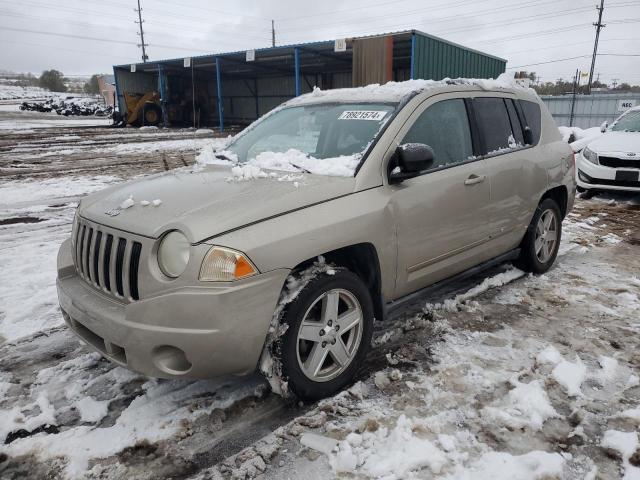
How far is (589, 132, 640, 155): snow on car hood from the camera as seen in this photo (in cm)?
804

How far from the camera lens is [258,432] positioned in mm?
2500

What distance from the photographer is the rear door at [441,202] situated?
3.09 metres

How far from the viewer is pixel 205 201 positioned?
8.50ft

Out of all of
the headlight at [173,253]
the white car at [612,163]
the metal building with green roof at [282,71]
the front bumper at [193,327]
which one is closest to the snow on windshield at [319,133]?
the headlight at [173,253]

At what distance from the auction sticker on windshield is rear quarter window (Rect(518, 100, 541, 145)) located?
1.93 m

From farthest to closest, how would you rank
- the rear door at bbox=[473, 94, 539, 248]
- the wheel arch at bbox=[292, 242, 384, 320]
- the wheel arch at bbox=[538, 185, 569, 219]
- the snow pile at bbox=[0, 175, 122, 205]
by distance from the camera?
1. the snow pile at bbox=[0, 175, 122, 205]
2. the wheel arch at bbox=[538, 185, 569, 219]
3. the rear door at bbox=[473, 94, 539, 248]
4. the wheel arch at bbox=[292, 242, 384, 320]

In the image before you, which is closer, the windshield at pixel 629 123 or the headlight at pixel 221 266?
the headlight at pixel 221 266

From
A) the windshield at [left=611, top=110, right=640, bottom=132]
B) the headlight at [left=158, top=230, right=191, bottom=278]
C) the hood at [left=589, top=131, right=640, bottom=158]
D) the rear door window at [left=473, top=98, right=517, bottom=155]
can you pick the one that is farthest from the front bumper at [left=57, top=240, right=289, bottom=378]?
the windshield at [left=611, top=110, right=640, bottom=132]

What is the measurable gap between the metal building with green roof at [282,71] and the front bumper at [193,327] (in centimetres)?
1483

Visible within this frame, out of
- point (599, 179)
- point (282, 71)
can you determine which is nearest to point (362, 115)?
point (599, 179)

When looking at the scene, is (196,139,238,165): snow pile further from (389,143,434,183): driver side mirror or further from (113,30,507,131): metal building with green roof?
(113,30,507,131): metal building with green roof

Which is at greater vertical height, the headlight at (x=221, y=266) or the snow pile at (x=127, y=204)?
the snow pile at (x=127, y=204)

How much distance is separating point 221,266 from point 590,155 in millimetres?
8400

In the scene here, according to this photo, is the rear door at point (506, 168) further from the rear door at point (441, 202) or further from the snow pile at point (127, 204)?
the snow pile at point (127, 204)
